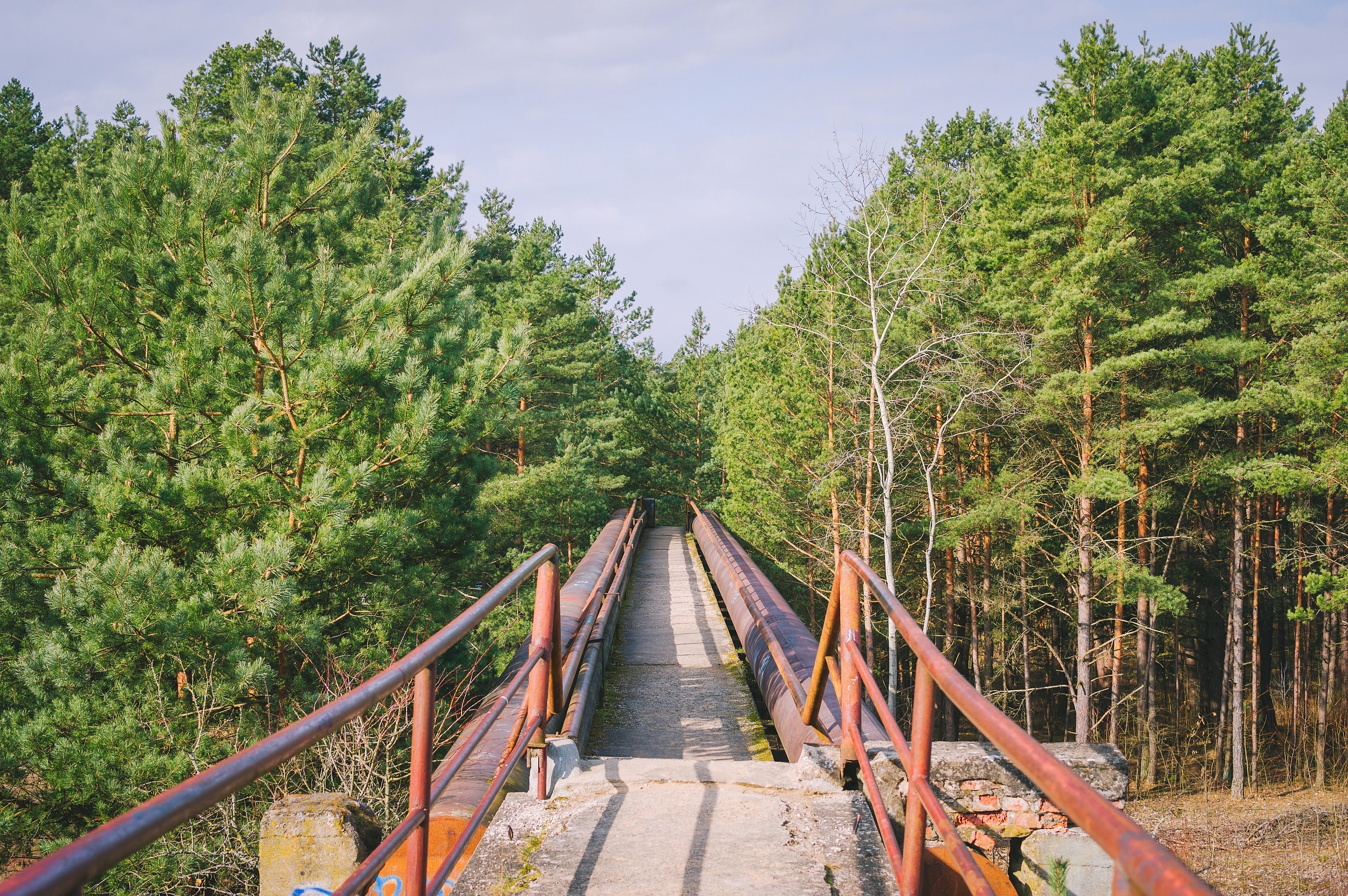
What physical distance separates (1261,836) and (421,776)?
1977cm

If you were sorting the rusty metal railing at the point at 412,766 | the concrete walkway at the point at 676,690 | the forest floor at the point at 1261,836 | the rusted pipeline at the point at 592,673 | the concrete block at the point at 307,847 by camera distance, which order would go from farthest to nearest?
the forest floor at the point at 1261,836 < the concrete walkway at the point at 676,690 < the rusted pipeline at the point at 592,673 < the concrete block at the point at 307,847 < the rusty metal railing at the point at 412,766

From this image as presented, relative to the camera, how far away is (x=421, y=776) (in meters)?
2.08

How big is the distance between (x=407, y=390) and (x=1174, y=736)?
24555mm

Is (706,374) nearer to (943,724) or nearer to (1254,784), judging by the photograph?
(943,724)

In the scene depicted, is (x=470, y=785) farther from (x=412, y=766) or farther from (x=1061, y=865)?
(x=1061, y=865)

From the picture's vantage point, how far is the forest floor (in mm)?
13664

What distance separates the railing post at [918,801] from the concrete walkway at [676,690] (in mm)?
2598

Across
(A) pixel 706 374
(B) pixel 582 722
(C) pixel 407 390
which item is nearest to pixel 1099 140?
(C) pixel 407 390

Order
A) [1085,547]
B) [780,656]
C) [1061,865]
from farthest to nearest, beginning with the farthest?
[1085,547] < [780,656] < [1061,865]

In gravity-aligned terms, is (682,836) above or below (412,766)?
below

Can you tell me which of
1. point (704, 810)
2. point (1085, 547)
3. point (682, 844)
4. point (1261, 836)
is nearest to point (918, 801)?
point (682, 844)

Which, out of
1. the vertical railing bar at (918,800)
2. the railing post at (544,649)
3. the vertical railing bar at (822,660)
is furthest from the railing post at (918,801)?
the railing post at (544,649)

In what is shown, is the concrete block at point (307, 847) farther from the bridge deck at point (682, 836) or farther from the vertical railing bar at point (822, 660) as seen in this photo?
the vertical railing bar at point (822, 660)

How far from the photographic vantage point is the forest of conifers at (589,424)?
7.02m
